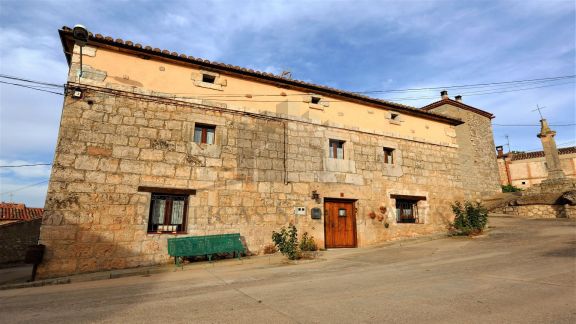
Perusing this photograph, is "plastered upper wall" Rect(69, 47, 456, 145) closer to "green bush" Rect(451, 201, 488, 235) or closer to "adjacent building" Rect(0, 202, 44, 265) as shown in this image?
"green bush" Rect(451, 201, 488, 235)

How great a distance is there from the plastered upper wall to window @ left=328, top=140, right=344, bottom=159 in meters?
0.76

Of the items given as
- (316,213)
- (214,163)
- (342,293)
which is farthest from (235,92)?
(342,293)

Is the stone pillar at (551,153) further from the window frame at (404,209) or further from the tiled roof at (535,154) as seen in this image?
the tiled roof at (535,154)

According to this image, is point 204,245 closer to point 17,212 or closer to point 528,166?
point 17,212

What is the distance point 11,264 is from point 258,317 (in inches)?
647

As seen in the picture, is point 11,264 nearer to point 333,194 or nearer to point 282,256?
point 282,256

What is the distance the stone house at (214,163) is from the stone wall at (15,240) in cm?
1080

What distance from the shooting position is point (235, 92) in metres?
9.10

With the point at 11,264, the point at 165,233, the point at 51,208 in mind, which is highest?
the point at 51,208

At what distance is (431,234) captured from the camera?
11.0 meters

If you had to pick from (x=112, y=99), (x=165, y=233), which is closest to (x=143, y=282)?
(x=165, y=233)

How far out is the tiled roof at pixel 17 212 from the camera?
1722 centimetres

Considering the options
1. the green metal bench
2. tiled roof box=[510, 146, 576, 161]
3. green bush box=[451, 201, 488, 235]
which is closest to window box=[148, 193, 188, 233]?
the green metal bench

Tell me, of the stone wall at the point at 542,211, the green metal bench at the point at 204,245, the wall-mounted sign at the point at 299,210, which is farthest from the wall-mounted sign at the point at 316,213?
the stone wall at the point at 542,211
